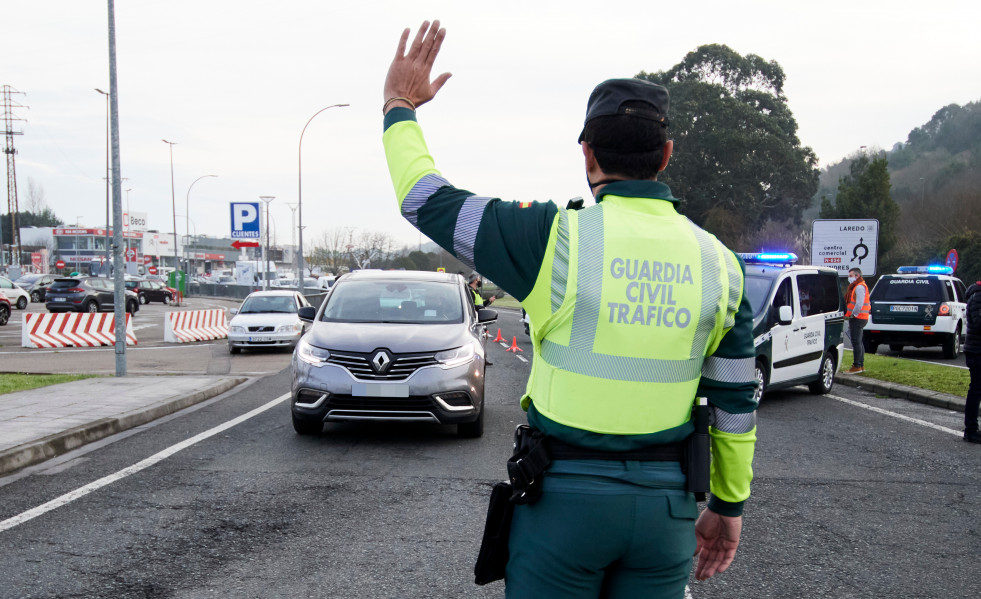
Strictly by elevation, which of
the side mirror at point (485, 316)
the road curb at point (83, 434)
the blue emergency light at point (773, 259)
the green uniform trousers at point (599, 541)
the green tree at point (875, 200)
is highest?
the green tree at point (875, 200)

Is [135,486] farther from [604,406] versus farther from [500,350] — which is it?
[500,350]

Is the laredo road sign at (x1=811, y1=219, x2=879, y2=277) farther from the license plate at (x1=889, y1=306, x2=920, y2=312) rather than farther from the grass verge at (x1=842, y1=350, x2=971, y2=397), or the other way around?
the grass verge at (x1=842, y1=350, x2=971, y2=397)

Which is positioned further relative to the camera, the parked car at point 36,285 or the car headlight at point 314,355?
the parked car at point 36,285

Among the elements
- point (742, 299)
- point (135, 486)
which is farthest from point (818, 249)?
point (742, 299)

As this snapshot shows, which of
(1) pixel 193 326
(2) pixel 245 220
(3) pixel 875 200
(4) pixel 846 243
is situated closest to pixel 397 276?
(4) pixel 846 243

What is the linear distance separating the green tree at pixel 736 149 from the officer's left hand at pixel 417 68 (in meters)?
43.7

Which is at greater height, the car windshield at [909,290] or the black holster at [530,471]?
the black holster at [530,471]

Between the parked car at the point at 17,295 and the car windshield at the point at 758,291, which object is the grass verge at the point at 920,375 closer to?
the car windshield at the point at 758,291

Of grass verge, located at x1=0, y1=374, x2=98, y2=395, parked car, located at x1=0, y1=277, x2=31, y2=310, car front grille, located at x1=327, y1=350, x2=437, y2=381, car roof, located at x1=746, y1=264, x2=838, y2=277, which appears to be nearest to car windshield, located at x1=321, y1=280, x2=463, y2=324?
car front grille, located at x1=327, y1=350, x2=437, y2=381

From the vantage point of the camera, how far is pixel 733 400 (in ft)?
6.66

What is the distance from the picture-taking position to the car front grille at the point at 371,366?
7777 mm

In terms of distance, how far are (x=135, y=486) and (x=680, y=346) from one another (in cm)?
554

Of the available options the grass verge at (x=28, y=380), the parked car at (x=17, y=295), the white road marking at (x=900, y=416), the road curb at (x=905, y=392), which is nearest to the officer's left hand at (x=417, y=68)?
the white road marking at (x=900, y=416)

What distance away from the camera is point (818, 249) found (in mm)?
20234
